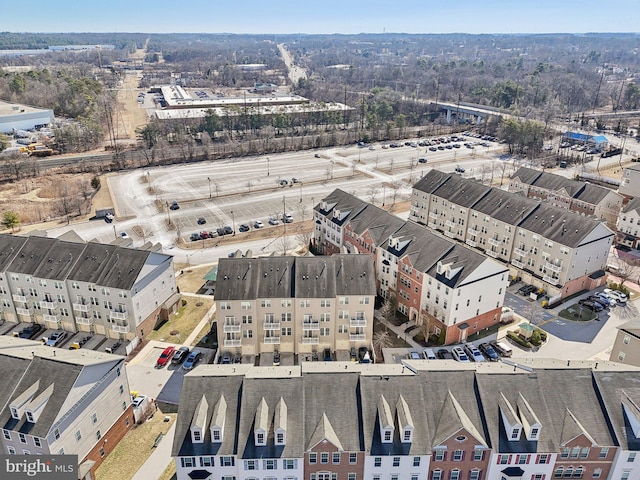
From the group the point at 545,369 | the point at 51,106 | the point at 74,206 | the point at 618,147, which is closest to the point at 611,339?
the point at 545,369

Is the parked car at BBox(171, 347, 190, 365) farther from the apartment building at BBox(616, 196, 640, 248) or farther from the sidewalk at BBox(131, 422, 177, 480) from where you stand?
the apartment building at BBox(616, 196, 640, 248)

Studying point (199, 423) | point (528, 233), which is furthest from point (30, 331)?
point (528, 233)

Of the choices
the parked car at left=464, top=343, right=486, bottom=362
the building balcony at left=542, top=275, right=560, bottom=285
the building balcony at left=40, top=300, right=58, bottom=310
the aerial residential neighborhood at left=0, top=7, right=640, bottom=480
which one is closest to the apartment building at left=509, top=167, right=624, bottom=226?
the aerial residential neighborhood at left=0, top=7, right=640, bottom=480

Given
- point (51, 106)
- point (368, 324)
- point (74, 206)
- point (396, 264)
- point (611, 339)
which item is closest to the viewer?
point (368, 324)

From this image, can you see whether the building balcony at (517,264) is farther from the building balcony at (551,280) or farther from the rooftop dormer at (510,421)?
the rooftop dormer at (510,421)

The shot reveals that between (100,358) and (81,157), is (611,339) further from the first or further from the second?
(81,157)

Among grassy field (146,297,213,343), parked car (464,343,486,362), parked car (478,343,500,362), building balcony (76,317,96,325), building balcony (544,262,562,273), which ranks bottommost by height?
grassy field (146,297,213,343)

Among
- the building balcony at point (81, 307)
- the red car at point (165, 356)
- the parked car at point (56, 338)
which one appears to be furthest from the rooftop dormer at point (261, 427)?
the parked car at point (56, 338)
